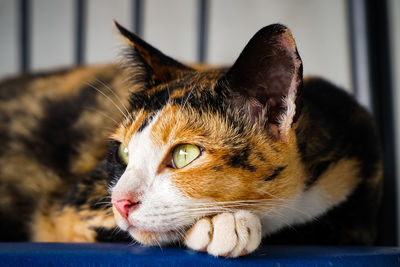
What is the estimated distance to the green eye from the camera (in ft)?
2.39

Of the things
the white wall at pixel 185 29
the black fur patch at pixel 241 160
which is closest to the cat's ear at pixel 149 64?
the black fur patch at pixel 241 160

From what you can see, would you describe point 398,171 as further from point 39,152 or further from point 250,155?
point 39,152

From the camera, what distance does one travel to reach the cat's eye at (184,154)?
63 centimetres

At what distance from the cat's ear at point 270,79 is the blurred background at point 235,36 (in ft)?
0.91

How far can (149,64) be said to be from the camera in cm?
81

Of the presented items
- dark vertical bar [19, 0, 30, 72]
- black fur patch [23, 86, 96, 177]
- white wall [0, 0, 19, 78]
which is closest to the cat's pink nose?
black fur patch [23, 86, 96, 177]

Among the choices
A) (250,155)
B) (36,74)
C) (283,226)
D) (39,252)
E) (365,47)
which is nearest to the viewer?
(39,252)

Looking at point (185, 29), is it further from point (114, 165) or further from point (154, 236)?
point (154, 236)

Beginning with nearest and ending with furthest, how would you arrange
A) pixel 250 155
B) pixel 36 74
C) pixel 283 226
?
pixel 250 155
pixel 283 226
pixel 36 74

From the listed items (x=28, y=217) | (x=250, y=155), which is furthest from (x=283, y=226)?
(x=28, y=217)

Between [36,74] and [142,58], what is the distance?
0.66 m

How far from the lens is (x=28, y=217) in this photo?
1.08m

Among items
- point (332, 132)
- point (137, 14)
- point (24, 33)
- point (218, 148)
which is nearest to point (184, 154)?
point (218, 148)

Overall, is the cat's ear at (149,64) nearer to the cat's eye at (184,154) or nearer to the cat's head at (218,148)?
the cat's head at (218,148)
